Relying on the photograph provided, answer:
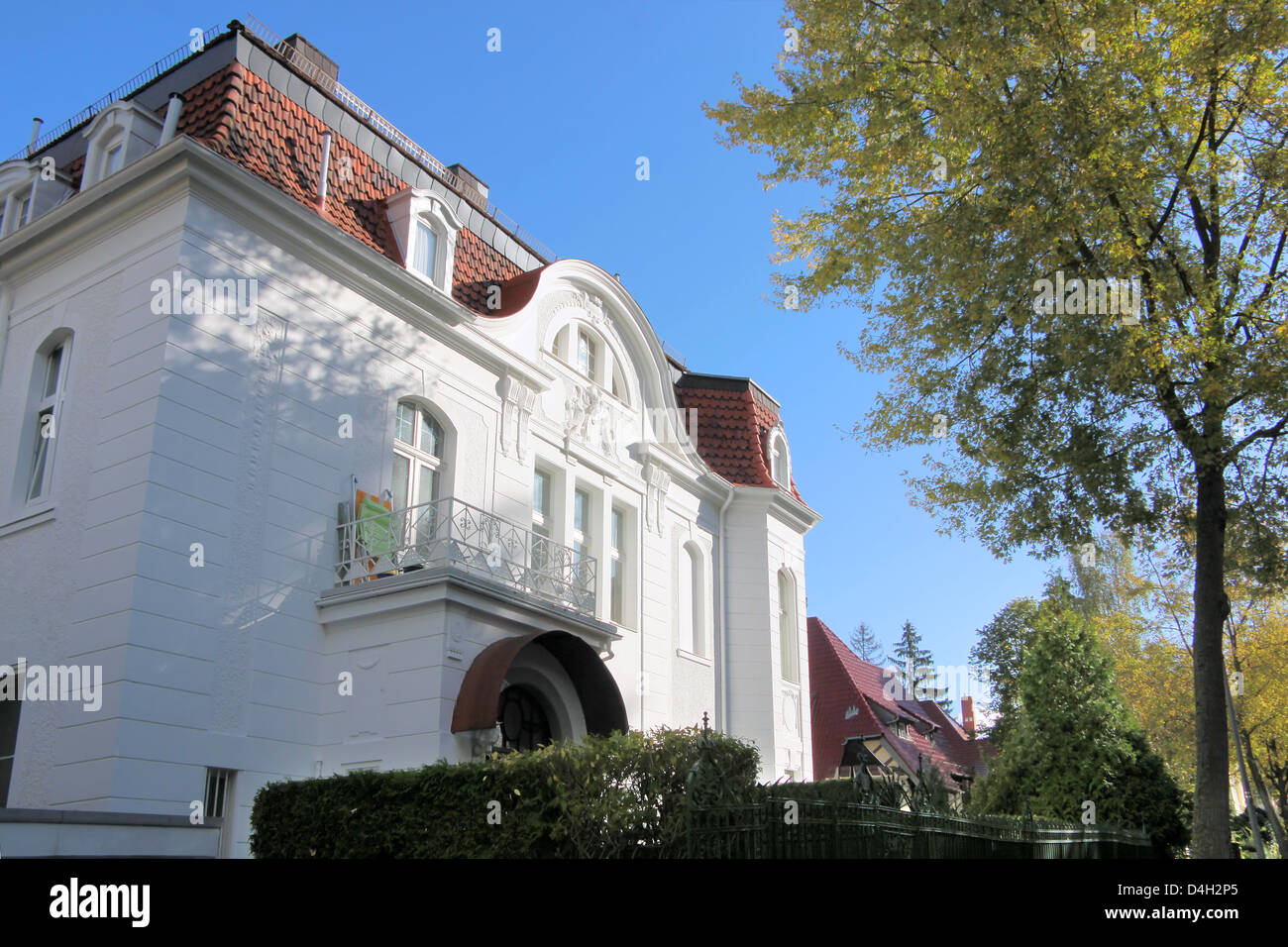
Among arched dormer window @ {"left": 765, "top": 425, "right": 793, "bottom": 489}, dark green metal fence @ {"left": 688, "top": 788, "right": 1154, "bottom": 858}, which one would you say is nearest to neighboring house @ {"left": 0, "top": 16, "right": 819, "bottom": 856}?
dark green metal fence @ {"left": 688, "top": 788, "right": 1154, "bottom": 858}

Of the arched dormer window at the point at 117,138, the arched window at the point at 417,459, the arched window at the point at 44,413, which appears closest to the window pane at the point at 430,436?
the arched window at the point at 417,459

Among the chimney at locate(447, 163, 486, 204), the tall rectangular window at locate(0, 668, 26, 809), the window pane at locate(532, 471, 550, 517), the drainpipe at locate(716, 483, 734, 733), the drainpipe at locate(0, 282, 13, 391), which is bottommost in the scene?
the tall rectangular window at locate(0, 668, 26, 809)

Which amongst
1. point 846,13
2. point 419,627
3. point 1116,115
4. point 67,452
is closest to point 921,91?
point 846,13

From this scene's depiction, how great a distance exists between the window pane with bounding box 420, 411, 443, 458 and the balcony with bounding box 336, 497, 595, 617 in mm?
1047

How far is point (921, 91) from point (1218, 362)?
518 cm

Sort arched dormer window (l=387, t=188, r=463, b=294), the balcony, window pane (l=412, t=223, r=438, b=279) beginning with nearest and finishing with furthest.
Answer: the balcony → arched dormer window (l=387, t=188, r=463, b=294) → window pane (l=412, t=223, r=438, b=279)

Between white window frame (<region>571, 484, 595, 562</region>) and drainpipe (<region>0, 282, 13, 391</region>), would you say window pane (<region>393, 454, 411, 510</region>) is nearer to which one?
white window frame (<region>571, 484, 595, 562</region>)

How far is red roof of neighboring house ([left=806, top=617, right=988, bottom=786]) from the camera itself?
32.5 m

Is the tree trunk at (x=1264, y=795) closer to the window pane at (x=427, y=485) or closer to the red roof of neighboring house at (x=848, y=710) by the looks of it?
the red roof of neighboring house at (x=848, y=710)

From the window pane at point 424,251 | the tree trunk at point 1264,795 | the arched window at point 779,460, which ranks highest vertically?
the window pane at point 424,251

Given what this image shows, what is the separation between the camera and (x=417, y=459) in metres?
15.8

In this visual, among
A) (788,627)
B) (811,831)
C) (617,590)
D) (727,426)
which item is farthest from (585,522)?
(811,831)

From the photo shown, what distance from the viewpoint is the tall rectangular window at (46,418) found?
13602 millimetres

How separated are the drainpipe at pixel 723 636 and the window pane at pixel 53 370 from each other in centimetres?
1364
